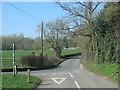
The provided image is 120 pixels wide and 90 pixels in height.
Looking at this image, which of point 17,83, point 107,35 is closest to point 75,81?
point 17,83

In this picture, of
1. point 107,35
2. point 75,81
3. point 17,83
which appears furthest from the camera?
point 107,35

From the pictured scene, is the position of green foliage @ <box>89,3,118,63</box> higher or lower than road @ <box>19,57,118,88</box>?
higher

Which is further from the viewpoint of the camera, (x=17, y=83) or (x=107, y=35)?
(x=107, y=35)

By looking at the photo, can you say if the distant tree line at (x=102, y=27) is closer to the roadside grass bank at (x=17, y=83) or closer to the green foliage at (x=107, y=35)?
the green foliage at (x=107, y=35)

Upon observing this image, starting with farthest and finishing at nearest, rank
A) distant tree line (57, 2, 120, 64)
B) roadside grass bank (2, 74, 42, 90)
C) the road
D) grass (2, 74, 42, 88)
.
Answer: distant tree line (57, 2, 120, 64) < the road < grass (2, 74, 42, 88) < roadside grass bank (2, 74, 42, 90)

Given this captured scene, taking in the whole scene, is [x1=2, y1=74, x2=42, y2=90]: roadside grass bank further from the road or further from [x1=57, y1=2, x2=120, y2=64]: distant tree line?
[x1=57, y1=2, x2=120, y2=64]: distant tree line

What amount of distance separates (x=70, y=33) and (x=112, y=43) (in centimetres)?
1338

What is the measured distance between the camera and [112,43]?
21.3 m

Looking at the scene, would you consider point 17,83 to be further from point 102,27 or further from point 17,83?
point 102,27

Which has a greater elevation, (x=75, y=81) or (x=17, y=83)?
(x=17, y=83)

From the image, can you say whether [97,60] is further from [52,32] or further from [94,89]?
[52,32]

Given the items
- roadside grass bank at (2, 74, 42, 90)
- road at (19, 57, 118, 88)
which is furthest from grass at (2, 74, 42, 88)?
road at (19, 57, 118, 88)

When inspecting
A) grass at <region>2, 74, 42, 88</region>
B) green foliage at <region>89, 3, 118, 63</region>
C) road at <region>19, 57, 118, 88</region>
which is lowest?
road at <region>19, 57, 118, 88</region>

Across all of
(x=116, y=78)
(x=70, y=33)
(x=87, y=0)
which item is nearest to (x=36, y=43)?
(x=70, y=33)
